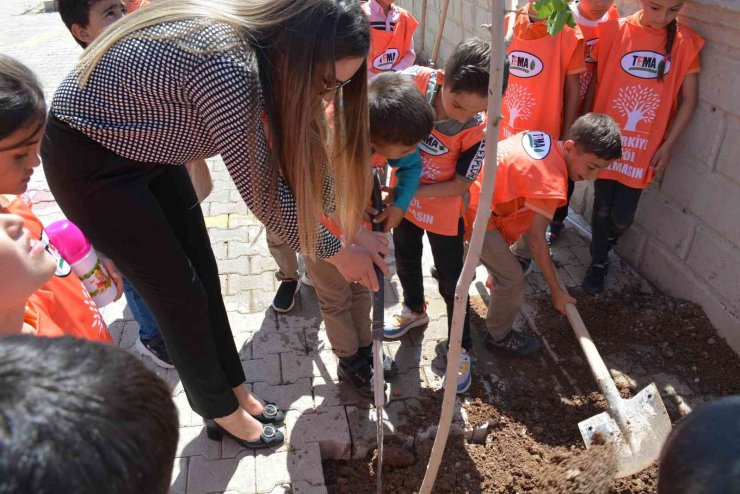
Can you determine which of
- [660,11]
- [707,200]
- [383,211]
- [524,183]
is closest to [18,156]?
[383,211]

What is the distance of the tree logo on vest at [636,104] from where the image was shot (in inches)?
Result: 123

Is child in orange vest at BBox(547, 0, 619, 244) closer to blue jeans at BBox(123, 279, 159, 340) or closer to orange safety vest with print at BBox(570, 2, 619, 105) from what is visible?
orange safety vest with print at BBox(570, 2, 619, 105)

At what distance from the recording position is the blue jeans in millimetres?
2746

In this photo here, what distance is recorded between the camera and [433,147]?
8.37 feet

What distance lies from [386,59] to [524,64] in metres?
1.06

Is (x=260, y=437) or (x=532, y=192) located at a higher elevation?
(x=532, y=192)

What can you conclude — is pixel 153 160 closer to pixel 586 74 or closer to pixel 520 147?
pixel 520 147

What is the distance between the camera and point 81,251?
180 cm

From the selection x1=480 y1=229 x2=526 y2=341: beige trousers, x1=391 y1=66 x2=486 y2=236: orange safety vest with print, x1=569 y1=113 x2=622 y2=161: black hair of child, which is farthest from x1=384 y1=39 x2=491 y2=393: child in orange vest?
x1=569 y1=113 x2=622 y2=161: black hair of child

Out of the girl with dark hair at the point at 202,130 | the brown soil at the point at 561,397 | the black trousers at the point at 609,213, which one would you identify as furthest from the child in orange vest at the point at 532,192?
the girl with dark hair at the point at 202,130

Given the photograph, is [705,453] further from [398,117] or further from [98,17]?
[98,17]

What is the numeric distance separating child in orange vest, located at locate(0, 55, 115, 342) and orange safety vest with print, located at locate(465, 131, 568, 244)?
168 cm

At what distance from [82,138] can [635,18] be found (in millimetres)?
2844

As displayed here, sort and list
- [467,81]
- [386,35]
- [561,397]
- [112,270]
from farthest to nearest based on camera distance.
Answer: [386,35] < [561,397] < [467,81] < [112,270]
